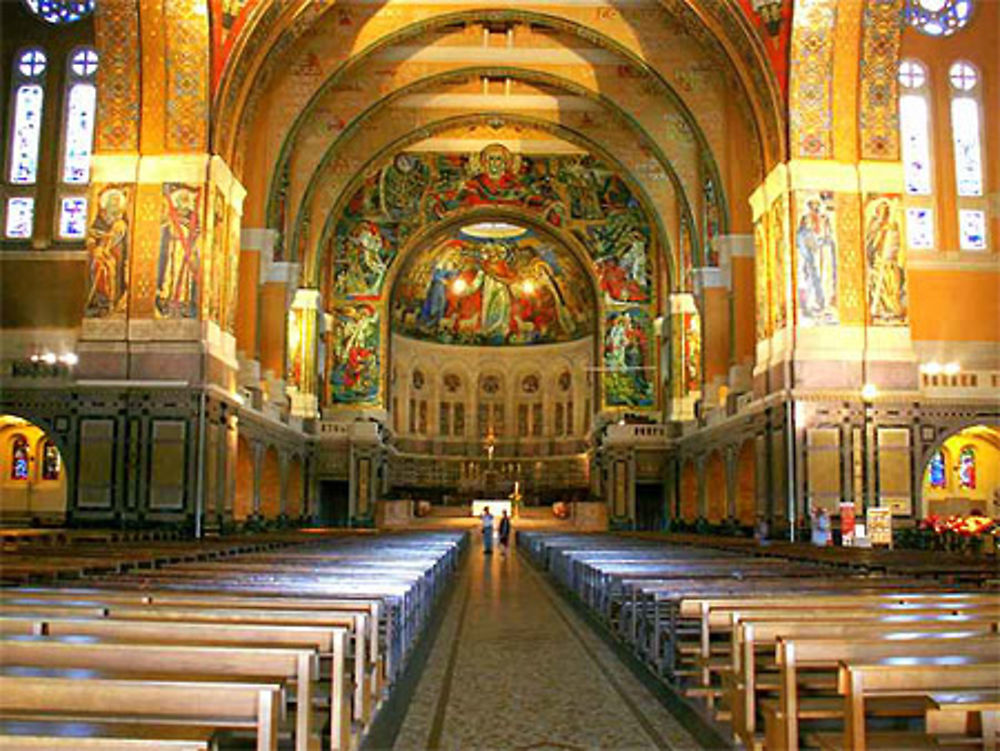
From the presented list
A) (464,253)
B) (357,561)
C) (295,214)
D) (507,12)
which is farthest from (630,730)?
(464,253)

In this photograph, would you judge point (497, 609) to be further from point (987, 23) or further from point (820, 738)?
point (987, 23)

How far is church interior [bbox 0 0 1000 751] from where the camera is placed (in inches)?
188

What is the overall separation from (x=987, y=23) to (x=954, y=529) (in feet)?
48.2

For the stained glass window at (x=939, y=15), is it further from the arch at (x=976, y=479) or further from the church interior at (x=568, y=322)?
the arch at (x=976, y=479)

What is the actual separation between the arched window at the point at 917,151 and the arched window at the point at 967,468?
5.28 m

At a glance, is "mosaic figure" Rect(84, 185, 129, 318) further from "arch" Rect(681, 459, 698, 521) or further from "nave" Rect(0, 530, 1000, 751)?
"arch" Rect(681, 459, 698, 521)

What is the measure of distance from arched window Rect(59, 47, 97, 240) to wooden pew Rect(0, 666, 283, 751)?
1008 inches

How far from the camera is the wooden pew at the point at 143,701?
303cm

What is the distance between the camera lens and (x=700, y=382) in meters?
35.3

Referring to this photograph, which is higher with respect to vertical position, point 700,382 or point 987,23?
point 987,23

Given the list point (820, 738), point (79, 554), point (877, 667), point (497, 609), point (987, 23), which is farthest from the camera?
point (987, 23)

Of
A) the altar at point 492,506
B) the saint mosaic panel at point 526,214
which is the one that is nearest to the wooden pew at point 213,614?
the saint mosaic panel at point 526,214

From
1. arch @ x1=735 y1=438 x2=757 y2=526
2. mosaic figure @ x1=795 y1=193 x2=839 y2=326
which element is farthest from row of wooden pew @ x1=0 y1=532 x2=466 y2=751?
arch @ x1=735 y1=438 x2=757 y2=526

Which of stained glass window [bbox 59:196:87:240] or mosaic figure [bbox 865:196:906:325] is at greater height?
stained glass window [bbox 59:196:87:240]
